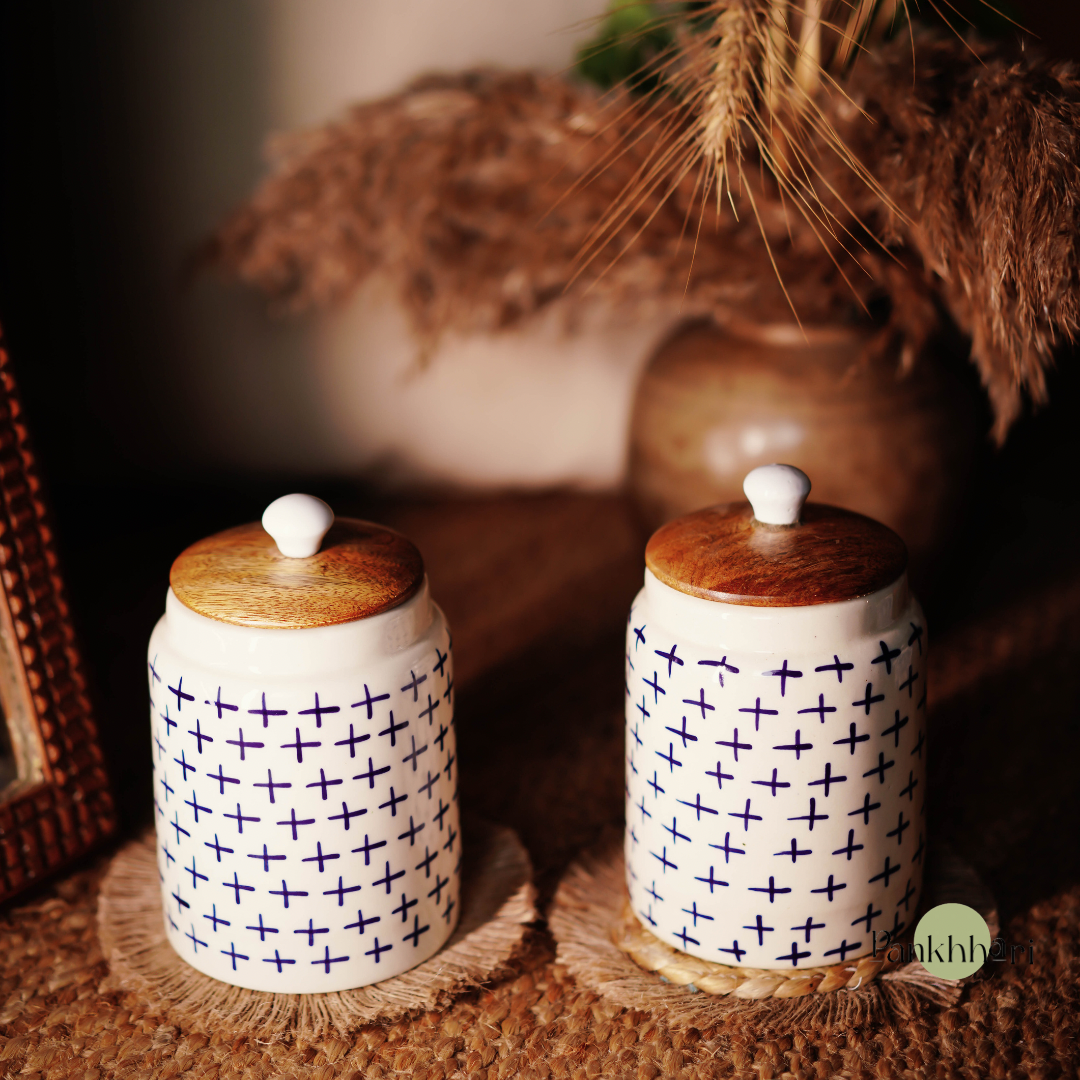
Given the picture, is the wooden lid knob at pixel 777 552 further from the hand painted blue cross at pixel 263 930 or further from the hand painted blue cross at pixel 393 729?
the hand painted blue cross at pixel 263 930

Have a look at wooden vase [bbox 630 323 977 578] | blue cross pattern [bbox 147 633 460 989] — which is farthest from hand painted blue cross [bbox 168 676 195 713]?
wooden vase [bbox 630 323 977 578]

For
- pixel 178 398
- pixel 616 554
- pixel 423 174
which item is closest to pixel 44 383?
pixel 178 398

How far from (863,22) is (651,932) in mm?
554

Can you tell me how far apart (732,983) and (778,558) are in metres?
0.21

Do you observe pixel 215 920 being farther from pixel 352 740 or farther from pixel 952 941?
pixel 952 941

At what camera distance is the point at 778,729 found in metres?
0.49

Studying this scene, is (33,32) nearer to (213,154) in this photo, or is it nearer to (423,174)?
(213,154)

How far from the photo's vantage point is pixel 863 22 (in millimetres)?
685

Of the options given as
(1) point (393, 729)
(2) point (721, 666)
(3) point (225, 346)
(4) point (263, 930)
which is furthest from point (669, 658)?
(3) point (225, 346)

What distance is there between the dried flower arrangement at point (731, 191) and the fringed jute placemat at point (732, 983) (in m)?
0.33

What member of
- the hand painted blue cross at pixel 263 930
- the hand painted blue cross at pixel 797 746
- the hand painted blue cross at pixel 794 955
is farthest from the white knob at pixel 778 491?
the hand painted blue cross at pixel 263 930

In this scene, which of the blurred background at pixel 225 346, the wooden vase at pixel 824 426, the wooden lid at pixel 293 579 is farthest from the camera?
the blurred background at pixel 225 346

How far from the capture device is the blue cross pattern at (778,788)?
49 cm

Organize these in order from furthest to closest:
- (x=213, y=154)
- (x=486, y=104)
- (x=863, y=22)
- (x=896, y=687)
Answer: (x=213, y=154) < (x=486, y=104) < (x=863, y=22) < (x=896, y=687)
